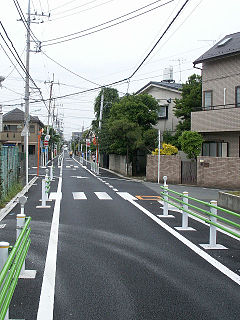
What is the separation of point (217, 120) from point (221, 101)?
1866 millimetres

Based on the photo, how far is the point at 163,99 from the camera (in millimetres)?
35375

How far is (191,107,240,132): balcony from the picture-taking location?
22531mm

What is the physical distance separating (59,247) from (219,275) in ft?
10.8

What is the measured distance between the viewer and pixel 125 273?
595cm

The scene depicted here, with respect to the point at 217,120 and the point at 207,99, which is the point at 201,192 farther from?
the point at 207,99

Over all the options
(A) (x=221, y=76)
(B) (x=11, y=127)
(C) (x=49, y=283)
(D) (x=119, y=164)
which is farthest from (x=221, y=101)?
(B) (x=11, y=127)

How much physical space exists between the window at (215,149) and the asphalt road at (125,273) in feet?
49.3

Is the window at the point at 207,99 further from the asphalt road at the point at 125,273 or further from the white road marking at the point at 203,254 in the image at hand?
the asphalt road at the point at 125,273

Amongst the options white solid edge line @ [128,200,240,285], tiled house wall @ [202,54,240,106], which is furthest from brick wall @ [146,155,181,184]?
white solid edge line @ [128,200,240,285]

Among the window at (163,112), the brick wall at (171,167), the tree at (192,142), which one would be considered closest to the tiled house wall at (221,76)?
the tree at (192,142)

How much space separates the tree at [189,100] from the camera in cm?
2892

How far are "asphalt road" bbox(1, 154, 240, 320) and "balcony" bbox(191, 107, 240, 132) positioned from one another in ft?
44.3

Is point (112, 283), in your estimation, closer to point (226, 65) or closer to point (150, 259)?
point (150, 259)

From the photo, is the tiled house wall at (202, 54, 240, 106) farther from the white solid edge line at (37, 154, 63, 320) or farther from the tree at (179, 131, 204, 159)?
the white solid edge line at (37, 154, 63, 320)
